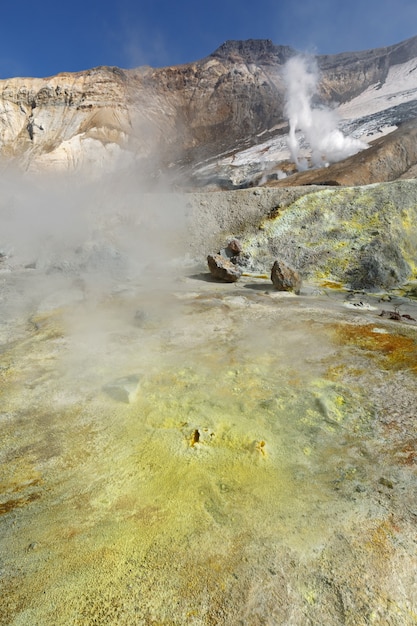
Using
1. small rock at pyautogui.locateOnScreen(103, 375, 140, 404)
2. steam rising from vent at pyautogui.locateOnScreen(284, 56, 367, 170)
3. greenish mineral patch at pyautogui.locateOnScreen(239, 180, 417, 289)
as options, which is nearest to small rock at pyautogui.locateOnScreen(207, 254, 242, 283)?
greenish mineral patch at pyautogui.locateOnScreen(239, 180, 417, 289)

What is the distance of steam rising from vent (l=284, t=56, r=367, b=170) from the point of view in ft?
107

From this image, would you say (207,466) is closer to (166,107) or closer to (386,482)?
(386,482)

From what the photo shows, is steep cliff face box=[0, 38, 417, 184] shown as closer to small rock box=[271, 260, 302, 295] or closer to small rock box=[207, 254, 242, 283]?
small rock box=[207, 254, 242, 283]

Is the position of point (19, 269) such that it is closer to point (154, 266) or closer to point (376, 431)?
point (154, 266)

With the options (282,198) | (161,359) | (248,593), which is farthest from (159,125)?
(248,593)

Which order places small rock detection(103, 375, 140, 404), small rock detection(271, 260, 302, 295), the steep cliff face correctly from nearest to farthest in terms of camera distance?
small rock detection(103, 375, 140, 404), small rock detection(271, 260, 302, 295), the steep cliff face

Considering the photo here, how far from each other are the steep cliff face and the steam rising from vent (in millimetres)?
1433

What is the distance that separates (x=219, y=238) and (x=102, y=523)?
11601 millimetres

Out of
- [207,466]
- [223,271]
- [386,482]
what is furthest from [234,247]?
[386,482]

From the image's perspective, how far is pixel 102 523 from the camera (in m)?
2.62

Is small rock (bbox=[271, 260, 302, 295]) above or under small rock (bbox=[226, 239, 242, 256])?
under

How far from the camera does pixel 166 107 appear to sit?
→ 52.6 metres

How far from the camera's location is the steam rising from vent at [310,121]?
32.6m

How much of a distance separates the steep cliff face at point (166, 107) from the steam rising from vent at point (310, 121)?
4.70ft
